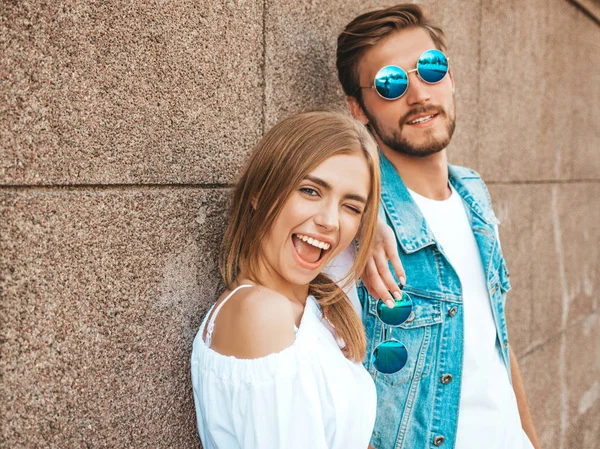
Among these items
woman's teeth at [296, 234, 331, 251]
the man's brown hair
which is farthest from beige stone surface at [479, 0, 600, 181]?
woman's teeth at [296, 234, 331, 251]

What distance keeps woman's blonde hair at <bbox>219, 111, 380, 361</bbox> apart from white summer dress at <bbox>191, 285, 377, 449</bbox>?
154mm

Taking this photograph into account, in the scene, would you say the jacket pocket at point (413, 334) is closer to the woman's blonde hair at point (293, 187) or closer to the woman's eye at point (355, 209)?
the woman's blonde hair at point (293, 187)

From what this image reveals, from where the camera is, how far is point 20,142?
4.97 ft

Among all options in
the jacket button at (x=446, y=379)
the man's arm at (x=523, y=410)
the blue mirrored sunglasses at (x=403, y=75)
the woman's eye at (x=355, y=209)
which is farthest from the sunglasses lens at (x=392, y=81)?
the man's arm at (x=523, y=410)

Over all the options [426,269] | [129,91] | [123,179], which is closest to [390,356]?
[426,269]

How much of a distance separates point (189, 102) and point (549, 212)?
166 inches

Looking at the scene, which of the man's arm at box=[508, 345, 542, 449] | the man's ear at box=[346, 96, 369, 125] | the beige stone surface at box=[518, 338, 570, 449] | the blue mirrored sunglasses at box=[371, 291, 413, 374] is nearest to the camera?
the blue mirrored sunglasses at box=[371, 291, 413, 374]

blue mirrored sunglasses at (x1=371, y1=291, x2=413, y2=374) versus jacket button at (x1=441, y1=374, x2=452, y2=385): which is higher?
blue mirrored sunglasses at (x1=371, y1=291, x2=413, y2=374)

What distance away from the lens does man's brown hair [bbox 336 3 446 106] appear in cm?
239

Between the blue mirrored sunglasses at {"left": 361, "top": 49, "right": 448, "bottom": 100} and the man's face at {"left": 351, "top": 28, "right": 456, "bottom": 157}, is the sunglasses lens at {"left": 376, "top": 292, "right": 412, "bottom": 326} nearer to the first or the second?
the man's face at {"left": 351, "top": 28, "right": 456, "bottom": 157}

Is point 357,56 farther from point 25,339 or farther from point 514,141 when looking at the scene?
point 514,141

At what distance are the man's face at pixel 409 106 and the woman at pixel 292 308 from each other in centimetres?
48

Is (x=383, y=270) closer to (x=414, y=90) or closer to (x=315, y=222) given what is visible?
(x=315, y=222)

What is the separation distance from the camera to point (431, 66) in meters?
2.34
